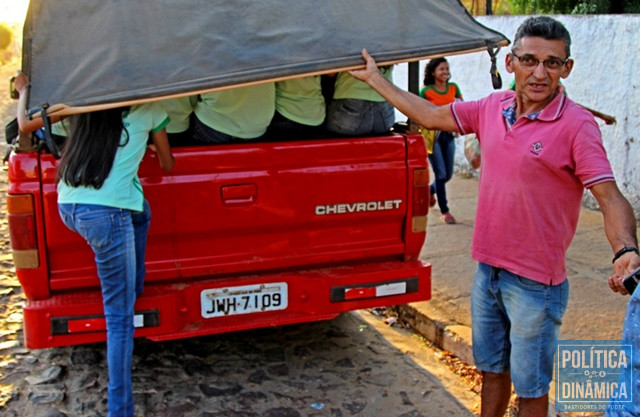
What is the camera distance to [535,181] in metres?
2.73

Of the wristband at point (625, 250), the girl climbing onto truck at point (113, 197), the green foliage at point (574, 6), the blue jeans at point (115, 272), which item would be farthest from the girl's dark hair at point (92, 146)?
the green foliage at point (574, 6)

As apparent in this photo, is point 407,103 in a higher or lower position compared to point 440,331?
higher

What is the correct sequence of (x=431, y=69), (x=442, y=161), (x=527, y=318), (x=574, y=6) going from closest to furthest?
(x=527, y=318) → (x=431, y=69) → (x=442, y=161) → (x=574, y=6)

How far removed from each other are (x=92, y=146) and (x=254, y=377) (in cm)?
185

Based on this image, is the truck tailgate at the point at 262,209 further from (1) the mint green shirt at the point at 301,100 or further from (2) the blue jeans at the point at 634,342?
(2) the blue jeans at the point at 634,342

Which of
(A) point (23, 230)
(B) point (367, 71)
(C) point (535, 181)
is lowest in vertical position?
(A) point (23, 230)

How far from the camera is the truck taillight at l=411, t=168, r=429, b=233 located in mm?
4301

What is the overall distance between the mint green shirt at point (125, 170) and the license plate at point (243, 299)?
2.59 feet

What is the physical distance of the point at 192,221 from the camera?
393 cm

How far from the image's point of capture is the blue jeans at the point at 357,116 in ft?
14.0

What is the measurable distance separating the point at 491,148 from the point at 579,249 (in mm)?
3995

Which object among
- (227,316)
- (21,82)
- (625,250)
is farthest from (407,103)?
(21,82)

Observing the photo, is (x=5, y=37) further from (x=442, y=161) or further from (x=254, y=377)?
(x=254, y=377)

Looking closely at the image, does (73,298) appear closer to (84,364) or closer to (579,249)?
(84,364)
